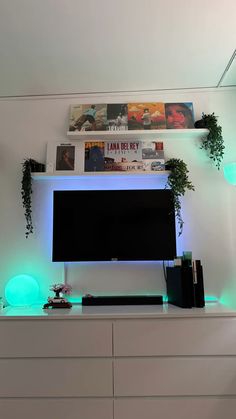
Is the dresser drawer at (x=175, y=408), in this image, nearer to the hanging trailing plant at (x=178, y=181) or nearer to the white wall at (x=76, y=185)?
the white wall at (x=76, y=185)

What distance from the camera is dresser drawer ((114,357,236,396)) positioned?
1.67 metres

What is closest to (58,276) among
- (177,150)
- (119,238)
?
(119,238)

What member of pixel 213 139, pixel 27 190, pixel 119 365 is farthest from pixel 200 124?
pixel 119 365

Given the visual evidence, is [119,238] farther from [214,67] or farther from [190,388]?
[214,67]

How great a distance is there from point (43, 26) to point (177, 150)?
53.0 inches

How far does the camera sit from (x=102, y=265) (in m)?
2.35

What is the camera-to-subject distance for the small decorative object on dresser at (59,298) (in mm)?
2047

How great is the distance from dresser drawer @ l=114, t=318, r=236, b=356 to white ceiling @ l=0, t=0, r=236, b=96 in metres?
1.82

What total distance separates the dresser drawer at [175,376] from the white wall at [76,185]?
661 mm

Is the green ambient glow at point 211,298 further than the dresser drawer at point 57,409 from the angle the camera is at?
Yes

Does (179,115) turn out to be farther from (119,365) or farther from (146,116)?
(119,365)

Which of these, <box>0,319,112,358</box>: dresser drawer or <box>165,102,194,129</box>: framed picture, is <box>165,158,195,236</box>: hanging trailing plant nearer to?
<box>165,102,194,129</box>: framed picture

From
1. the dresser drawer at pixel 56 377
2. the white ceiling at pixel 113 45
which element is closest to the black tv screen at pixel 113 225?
the dresser drawer at pixel 56 377

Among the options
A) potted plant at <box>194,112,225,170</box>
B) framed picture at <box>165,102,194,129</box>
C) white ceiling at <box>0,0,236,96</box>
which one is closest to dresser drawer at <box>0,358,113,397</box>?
potted plant at <box>194,112,225,170</box>
